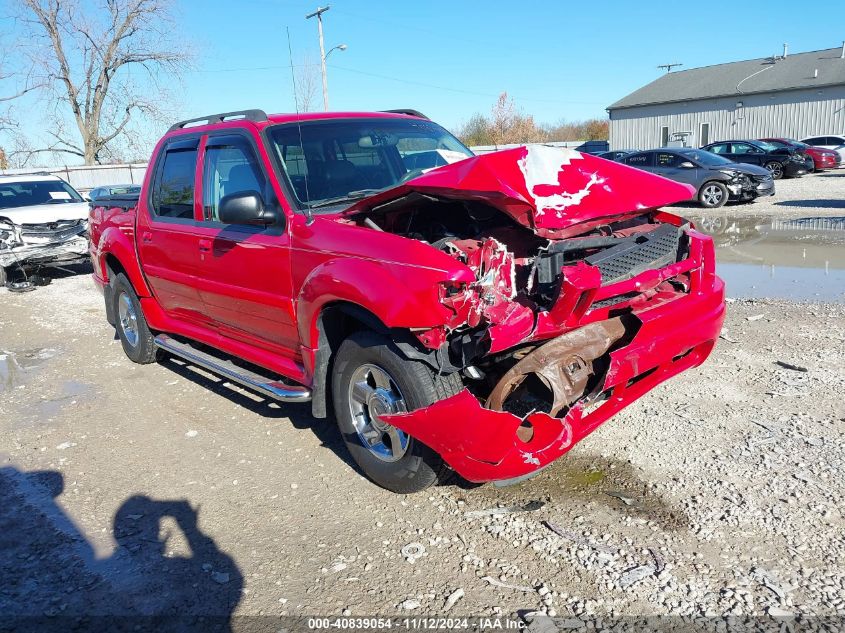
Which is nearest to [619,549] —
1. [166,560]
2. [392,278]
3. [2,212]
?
[392,278]

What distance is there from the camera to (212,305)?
16.4 feet

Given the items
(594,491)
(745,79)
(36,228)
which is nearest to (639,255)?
(594,491)

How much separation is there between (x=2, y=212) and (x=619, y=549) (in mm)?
11880

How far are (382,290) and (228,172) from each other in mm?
2014

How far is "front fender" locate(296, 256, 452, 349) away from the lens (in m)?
3.13

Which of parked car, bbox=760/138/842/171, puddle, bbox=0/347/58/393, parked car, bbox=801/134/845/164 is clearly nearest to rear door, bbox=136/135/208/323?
puddle, bbox=0/347/58/393

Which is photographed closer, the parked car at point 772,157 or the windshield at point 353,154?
the windshield at point 353,154

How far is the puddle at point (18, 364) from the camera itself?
6.35m

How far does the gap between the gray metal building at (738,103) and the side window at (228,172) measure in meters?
41.1

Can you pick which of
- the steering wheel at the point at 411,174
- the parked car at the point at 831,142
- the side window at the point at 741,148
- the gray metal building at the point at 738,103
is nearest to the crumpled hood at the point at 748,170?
the side window at the point at 741,148

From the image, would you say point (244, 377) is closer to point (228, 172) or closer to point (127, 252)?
point (228, 172)

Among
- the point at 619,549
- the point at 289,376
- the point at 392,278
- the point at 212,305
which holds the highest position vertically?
the point at 392,278

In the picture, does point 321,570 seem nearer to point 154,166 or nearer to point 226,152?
point 226,152

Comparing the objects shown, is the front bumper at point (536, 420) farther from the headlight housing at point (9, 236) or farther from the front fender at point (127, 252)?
the headlight housing at point (9, 236)
